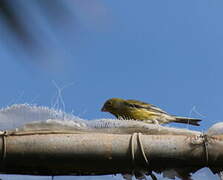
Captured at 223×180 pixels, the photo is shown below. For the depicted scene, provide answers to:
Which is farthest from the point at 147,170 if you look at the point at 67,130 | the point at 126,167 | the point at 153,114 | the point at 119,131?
the point at 153,114

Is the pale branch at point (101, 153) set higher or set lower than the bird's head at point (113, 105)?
lower

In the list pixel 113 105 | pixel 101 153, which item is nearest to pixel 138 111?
pixel 113 105

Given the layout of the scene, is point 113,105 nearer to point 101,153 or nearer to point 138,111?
point 138,111

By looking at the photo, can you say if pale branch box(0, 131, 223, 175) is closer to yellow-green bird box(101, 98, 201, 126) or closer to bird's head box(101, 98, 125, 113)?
yellow-green bird box(101, 98, 201, 126)

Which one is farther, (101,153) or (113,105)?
(113,105)

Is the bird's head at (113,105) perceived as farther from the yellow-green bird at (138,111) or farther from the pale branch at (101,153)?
the pale branch at (101,153)

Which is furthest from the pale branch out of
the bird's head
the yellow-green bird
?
the bird's head

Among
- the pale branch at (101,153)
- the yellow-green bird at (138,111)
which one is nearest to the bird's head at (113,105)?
the yellow-green bird at (138,111)

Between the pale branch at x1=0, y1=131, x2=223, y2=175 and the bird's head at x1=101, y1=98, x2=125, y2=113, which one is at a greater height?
the bird's head at x1=101, y1=98, x2=125, y2=113

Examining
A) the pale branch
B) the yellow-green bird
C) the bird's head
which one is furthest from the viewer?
the bird's head

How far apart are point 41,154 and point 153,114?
4806 mm

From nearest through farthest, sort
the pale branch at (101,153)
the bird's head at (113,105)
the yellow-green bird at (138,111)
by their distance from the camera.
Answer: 1. the pale branch at (101,153)
2. the yellow-green bird at (138,111)
3. the bird's head at (113,105)

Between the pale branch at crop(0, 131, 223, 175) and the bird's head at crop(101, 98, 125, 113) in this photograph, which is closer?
the pale branch at crop(0, 131, 223, 175)

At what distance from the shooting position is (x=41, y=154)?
1.24m
